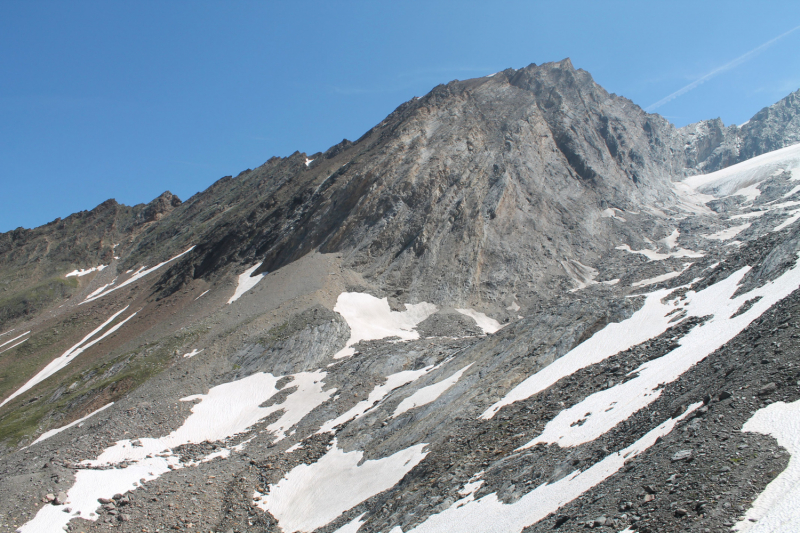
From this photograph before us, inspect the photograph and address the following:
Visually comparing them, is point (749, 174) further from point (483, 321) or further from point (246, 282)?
point (246, 282)

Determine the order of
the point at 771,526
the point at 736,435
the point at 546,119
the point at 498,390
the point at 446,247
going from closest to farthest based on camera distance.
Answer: the point at 771,526 < the point at 736,435 < the point at 498,390 < the point at 446,247 < the point at 546,119

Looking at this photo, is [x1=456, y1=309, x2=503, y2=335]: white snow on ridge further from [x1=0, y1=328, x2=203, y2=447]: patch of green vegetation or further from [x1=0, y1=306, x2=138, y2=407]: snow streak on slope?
[x1=0, y1=306, x2=138, y2=407]: snow streak on slope

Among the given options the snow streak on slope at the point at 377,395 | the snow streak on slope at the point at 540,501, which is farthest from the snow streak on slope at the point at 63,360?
the snow streak on slope at the point at 540,501

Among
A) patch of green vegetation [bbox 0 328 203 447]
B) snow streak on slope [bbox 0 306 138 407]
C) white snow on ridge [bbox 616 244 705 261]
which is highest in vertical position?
snow streak on slope [bbox 0 306 138 407]

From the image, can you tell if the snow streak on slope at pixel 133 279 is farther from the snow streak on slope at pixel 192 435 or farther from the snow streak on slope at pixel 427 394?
the snow streak on slope at pixel 427 394

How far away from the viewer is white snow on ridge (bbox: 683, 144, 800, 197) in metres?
103

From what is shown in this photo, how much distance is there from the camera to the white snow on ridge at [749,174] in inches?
A: 4065

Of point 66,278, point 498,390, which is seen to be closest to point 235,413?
point 498,390

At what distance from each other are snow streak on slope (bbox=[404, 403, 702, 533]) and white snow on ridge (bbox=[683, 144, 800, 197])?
368 feet

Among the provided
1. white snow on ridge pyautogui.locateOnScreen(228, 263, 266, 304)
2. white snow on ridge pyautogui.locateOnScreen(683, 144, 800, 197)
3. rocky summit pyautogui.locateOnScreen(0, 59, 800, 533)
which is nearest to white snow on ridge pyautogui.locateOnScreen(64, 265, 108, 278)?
rocky summit pyautogui.locateOnScreen(0, 59, 800, 533)

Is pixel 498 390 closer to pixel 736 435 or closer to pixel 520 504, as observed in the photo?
pixel 520 504

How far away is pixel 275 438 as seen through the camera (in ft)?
108

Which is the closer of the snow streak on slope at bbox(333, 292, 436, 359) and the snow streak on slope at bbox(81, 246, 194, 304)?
the snow streak on slope at bbox(333, 292, 436, 359)

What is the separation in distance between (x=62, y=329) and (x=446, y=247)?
6471 centimetres
